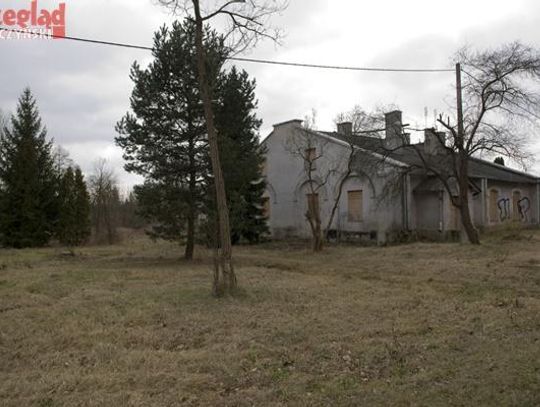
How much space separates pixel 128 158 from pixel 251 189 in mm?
10873

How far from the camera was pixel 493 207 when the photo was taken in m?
30.1

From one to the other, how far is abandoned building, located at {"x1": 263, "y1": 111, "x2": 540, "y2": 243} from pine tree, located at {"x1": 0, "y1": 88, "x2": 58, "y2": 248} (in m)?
13.0

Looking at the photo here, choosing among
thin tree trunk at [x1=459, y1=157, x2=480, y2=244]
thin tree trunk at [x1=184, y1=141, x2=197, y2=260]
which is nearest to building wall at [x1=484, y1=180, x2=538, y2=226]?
thin tree trunk at [x1=459, y1=157, x2=480, y2=244]

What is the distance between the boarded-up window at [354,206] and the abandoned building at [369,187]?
0.17ft

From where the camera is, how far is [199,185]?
1766 centimetres

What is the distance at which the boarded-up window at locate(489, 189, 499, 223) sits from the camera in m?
29.8

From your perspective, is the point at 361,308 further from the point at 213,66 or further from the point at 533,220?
the point at 533,220

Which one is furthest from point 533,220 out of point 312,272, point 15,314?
point 15,314

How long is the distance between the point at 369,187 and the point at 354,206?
139 centimetres

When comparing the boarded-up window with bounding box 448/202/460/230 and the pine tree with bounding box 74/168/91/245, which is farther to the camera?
the pine tree with bounding box 74/168/91/245

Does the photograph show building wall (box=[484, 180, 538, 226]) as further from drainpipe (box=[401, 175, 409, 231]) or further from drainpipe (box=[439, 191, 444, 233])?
drainpipe (box=[401, 175, 409, 231])

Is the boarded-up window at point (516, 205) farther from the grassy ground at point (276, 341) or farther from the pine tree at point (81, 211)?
the pine tree at point (81, 211)

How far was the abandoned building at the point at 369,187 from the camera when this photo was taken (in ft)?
78.2

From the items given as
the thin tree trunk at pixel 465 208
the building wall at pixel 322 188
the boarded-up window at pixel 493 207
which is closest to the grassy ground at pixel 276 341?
the thin tree trunk at pixel 465 208
